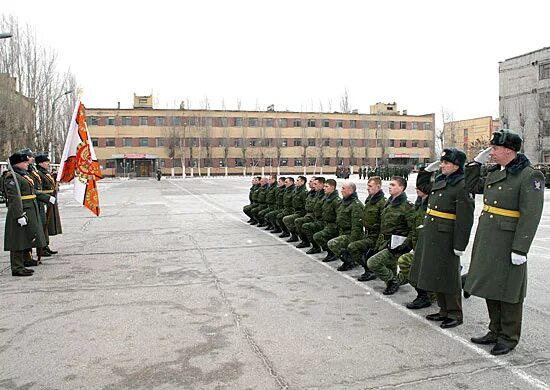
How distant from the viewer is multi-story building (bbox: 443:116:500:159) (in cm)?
7938

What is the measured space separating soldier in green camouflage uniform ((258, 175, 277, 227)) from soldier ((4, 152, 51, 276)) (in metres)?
5.91

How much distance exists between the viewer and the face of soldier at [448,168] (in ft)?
16.7

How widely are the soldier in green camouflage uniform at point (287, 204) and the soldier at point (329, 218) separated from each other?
2.18 m

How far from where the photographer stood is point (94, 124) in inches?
2982

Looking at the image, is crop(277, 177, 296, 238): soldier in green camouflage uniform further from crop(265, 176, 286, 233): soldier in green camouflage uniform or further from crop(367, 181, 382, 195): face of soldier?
crop(367, 181, 382, 195): face of soldier

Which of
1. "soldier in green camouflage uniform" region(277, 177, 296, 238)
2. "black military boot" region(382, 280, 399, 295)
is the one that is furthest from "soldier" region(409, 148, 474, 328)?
"soldier in green camouflage uniform" region(277, 177, 296, 238)

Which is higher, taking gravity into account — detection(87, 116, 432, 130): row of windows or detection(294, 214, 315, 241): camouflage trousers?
detection(87, 116, 432, 130): row of windows

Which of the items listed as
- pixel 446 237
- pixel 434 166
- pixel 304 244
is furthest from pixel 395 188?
pixel 304 244

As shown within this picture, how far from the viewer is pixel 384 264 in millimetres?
6312

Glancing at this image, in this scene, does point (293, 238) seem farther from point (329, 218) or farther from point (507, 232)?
point (507, 232)

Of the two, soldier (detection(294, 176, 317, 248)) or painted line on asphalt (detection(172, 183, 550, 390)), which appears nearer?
painted line on asphalt (detection(172, 183, 550, 390))

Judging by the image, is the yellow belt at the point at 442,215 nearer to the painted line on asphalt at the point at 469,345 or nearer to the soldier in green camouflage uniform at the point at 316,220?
the painted line on asphalt at the point at 469,345

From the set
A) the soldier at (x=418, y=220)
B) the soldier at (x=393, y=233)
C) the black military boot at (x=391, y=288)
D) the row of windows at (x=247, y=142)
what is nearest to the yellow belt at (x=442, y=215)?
the soldier at (x=418, y=220)

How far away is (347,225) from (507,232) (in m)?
3.62
